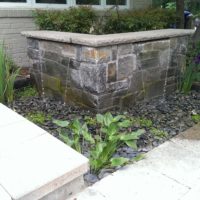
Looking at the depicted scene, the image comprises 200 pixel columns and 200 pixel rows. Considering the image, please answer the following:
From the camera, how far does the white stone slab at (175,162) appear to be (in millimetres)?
2020

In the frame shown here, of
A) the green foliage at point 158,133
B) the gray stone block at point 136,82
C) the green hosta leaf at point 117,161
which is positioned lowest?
the green foliage at point 158,133

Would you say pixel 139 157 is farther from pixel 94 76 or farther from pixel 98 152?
pixel 94 76

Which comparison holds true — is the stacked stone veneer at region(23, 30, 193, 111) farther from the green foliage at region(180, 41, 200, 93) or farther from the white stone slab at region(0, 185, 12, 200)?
the white stone slab at region(0, 185, 12, 200)

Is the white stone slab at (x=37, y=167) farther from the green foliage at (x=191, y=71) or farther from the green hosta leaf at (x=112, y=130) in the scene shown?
the green foliage at (x=191, y=71)

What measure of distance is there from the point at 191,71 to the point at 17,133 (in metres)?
2.63

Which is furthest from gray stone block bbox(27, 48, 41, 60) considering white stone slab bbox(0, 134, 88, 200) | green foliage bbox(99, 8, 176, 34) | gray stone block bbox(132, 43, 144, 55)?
white stone slab bbox(0, 134, 88, 200)

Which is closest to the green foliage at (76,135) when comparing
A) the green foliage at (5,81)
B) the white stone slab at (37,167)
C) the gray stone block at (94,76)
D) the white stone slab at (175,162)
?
the white stone slab at (37,167)

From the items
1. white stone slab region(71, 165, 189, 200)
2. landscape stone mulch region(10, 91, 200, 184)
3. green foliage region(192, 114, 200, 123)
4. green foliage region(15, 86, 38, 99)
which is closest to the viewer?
white stone slab region(71, 165, 189, 200)

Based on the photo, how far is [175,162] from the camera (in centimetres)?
221

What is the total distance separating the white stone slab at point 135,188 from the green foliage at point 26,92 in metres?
2.12

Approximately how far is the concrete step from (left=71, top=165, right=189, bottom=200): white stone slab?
0.13 m

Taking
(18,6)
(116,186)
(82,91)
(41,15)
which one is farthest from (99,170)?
(18,6)

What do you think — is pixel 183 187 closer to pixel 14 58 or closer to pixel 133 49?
pixel 133 49

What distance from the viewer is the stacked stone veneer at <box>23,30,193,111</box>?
2857mm
